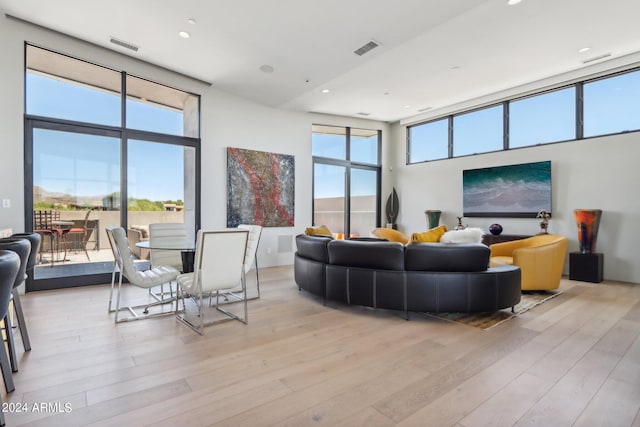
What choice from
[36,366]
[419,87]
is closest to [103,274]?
[36,366]

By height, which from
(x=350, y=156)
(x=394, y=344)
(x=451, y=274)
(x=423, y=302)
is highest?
(x=350, y=156)

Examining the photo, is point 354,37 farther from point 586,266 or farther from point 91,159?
point 586,266

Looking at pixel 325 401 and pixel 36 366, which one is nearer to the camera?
pixel 325 401

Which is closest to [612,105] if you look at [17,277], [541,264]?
[541,264]

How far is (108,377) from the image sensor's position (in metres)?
2.04

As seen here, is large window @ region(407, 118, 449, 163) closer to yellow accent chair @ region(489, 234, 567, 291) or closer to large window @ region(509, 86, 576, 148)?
large window @ region(509, 86, 576, 148)

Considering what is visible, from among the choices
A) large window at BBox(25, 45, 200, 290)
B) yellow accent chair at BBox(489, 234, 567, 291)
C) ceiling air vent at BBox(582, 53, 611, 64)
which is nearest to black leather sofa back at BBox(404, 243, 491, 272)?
yellow accent chair at BBox(489, 234, 567, 291)

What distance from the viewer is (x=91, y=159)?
4.63 meters

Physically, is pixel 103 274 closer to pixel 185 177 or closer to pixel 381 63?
pixel 185 177

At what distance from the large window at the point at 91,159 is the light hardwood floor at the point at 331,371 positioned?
148 cm

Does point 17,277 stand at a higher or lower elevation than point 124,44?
lower

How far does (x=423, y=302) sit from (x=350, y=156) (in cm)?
525

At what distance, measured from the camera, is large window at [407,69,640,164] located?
501 cm

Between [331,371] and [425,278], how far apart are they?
142 centimetres
